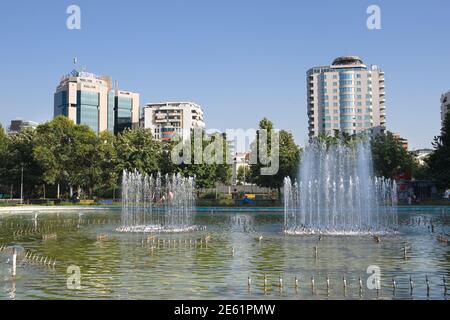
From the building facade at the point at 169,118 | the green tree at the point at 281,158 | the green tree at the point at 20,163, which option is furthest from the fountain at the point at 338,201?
the building facade at the point at 169,118

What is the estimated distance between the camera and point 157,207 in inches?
2591

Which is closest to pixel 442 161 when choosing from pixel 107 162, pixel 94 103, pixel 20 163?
pixel 107 162

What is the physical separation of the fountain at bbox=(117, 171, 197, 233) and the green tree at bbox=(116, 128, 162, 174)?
1394 millimetres

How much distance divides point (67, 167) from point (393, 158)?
46.9 metres

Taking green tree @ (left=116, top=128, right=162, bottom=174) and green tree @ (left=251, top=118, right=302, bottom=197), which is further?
green tree @ (left=116, top=128, right=162, bottom=174)

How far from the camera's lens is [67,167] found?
75.3 meters

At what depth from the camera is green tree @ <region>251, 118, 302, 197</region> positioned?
2719 inches

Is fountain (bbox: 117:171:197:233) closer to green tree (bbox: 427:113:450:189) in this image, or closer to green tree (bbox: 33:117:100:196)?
green tree (bbox: 33:117:100:196)

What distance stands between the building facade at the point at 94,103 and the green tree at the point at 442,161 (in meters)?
112

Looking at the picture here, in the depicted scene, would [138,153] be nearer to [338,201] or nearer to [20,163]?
[20,163]

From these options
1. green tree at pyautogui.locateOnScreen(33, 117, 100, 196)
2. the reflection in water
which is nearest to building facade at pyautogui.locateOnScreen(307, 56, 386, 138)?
green tree at pyautogui.locateOnScreen(33, 117, 100, 196)
